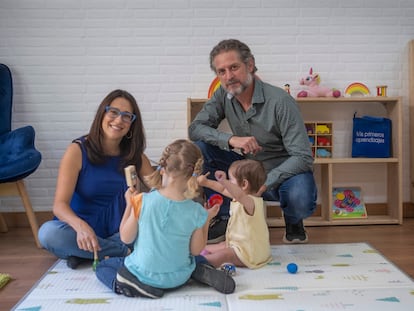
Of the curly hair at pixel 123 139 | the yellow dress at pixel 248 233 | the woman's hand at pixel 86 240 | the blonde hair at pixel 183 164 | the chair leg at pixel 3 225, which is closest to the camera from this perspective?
the blonde hair at pixel 183 164

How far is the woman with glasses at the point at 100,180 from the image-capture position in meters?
2.06

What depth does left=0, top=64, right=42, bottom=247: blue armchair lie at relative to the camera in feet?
8.34

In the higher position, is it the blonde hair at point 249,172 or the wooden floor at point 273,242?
the blonde hair at point 249,172

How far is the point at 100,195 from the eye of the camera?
2.21 meters

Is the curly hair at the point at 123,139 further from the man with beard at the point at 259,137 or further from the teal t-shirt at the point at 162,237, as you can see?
the teal t-shirt at the point at 162,237

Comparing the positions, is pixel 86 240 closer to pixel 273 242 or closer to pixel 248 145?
pixel 248 145

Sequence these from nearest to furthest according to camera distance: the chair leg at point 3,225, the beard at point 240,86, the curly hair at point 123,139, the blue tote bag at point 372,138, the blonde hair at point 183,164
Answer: the blonde hair at point 183,164
the curly hair at point 123,139
the beard at point 240,86
the chair leg at point 3,225
the blue tote bag at point 372,138

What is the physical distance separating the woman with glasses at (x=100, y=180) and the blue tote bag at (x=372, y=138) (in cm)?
156

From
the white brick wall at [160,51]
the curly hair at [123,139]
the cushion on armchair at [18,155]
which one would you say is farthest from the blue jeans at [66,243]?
the white brick wall at [160,51]

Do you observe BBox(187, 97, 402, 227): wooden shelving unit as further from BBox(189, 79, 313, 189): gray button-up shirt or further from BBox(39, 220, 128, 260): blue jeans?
BBox(39, 220, 128, 260): blue jeans

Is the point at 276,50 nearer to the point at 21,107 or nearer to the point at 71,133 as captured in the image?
the point at 71,133

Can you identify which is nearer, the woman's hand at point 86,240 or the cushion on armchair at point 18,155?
the woman's hand at point 86,240

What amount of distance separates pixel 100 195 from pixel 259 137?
0.92 meters

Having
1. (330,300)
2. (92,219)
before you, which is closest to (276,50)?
(92,219)
